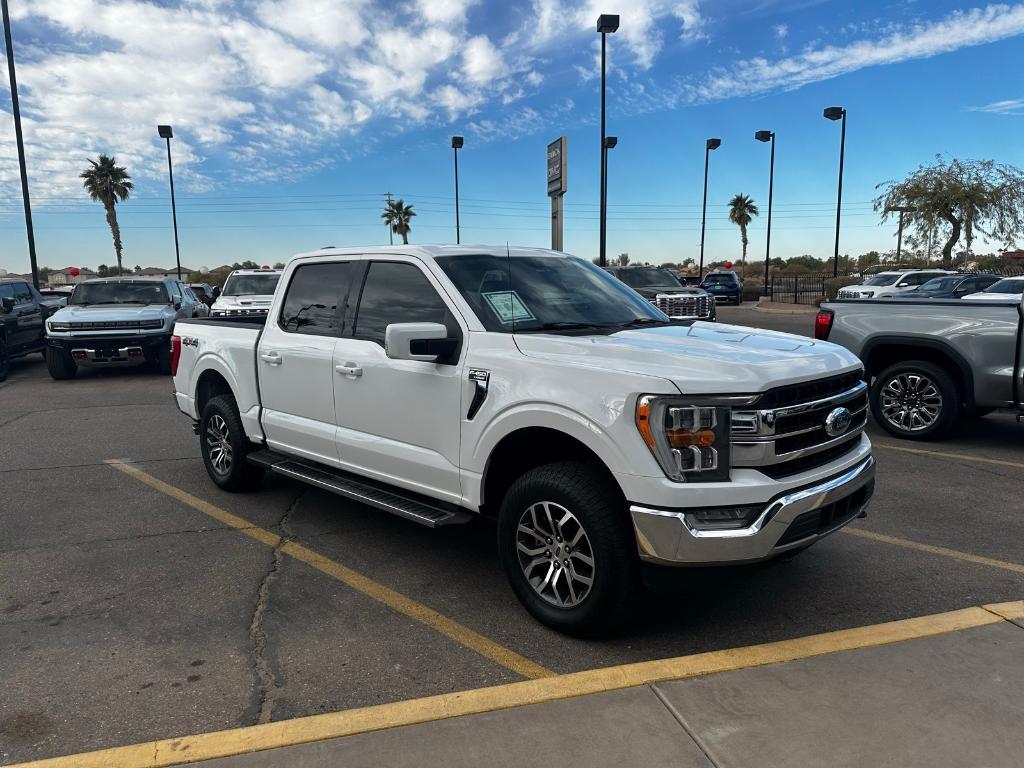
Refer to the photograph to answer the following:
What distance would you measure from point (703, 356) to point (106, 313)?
12124mm

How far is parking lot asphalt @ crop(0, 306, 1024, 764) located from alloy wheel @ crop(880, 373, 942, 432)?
1.06m

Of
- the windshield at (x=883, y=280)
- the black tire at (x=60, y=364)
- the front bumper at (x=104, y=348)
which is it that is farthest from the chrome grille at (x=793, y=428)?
the windshield at (x=883, y=280)

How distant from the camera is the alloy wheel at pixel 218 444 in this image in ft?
19.8

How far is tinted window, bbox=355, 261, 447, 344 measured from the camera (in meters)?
4.33

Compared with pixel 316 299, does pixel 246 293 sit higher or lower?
lower

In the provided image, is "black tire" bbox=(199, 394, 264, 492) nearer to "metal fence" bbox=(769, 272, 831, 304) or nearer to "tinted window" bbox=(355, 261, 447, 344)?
"tinted window" bbox=(355, 261, 447, 344)

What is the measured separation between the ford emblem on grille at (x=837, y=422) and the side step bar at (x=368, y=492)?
1.83 m

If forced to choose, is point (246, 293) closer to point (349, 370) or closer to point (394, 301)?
point (349, 370)

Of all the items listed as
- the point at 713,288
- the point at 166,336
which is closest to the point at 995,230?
the point at 713,288

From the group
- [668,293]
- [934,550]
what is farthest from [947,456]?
[668,293]

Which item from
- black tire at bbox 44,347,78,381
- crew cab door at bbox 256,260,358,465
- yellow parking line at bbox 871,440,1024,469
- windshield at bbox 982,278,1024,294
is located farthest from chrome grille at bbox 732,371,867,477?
windshield at bbox 982,278,1024,294

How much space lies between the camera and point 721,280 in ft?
110

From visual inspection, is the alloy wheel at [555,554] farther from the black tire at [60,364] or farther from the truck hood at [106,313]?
the black tire at [60,364]

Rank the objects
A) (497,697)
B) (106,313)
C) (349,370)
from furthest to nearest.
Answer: (106,313) → (349,370) → (497,697)
